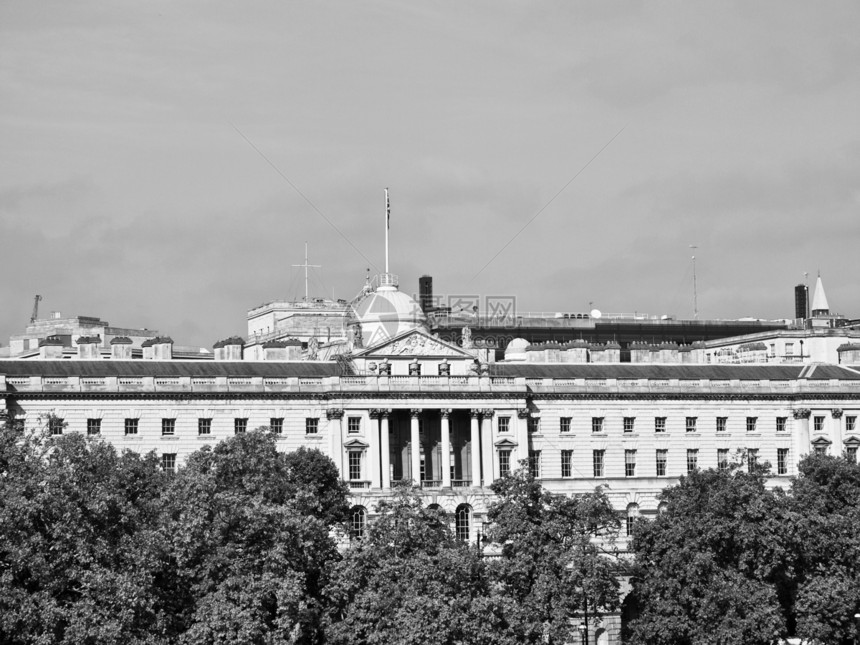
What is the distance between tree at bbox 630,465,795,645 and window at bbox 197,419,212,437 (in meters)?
42.9

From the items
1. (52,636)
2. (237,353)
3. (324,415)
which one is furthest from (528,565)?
(237,353)

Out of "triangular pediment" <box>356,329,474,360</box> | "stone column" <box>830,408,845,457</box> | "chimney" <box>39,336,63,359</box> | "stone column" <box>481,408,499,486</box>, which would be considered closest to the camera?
"stone column" <box>481,408,499,486</box>

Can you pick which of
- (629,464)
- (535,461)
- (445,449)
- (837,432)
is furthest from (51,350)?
(837,432)

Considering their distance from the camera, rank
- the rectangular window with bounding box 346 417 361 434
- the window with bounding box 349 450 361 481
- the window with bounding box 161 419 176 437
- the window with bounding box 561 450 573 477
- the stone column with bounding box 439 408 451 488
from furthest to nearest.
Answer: the window with bounding box 561 450 573 477, the stone column with bounding box 439 408 451 488, the rectangular window with bounding box 346 417 361 434, the window with bounding box 349 450 361 481, the window with bounding box 161 419 176 437

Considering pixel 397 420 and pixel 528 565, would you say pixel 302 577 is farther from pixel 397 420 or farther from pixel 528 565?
pixel 397 420

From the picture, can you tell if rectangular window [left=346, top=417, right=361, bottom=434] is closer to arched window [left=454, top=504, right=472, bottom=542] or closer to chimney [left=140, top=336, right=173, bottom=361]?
arched window [left=454, top=504, right=472, bottom=542]

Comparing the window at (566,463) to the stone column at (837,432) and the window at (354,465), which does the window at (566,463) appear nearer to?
the window at (354,465)

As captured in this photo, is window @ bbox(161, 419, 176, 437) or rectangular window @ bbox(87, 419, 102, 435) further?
window @ bbox(161, 419, 176, 437)

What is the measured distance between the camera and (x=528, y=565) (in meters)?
135

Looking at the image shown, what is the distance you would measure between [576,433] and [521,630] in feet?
188

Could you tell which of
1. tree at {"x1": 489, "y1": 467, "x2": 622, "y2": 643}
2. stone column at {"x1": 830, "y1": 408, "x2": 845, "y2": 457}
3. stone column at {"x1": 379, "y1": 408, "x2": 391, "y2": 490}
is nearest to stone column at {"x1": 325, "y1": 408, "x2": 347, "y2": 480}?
stone column at {"x1": 379, "y1": 408, "x2": 391, "y2": 490}

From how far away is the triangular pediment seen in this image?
179 metres

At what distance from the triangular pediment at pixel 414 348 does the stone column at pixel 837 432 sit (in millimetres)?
35494

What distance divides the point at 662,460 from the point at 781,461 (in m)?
11.9
